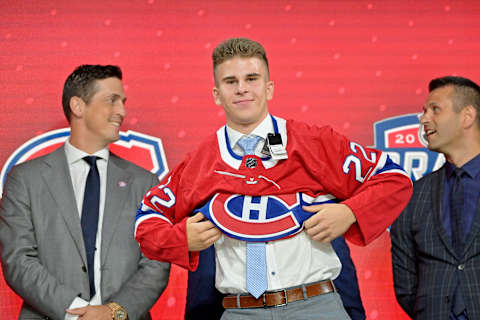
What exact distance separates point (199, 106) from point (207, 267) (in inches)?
45.6

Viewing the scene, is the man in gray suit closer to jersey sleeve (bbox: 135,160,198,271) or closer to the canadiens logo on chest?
jersey sleeve (bbox: 135,160,198,271)

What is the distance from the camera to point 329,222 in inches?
84.0

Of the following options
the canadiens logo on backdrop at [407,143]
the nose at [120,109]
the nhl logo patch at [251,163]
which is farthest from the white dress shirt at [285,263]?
the canadiens logo on backdrop at [407,143]

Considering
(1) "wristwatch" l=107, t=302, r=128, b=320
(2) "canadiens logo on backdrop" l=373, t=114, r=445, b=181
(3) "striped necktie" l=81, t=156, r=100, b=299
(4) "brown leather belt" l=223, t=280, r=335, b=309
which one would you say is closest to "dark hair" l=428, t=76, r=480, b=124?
(2) "canadiens logo on backdrop" l=373, t=114, r=445, b=181

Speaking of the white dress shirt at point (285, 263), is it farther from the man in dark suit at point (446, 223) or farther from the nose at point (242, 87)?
the man in dark suit at point (446, 223)

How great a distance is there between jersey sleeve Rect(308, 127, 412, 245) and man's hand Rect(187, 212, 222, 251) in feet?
1.42

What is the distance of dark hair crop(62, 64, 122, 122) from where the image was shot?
10.7 feet

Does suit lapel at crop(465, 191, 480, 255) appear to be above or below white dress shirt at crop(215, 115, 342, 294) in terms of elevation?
below

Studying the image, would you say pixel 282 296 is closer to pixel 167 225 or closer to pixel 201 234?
pixel 201 234

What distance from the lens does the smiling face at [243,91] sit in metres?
2.37

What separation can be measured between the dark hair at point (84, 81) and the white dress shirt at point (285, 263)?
139 cm

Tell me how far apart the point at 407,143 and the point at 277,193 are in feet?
5.72

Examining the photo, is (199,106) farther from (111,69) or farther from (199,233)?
(199,233)

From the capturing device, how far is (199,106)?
3.67m
